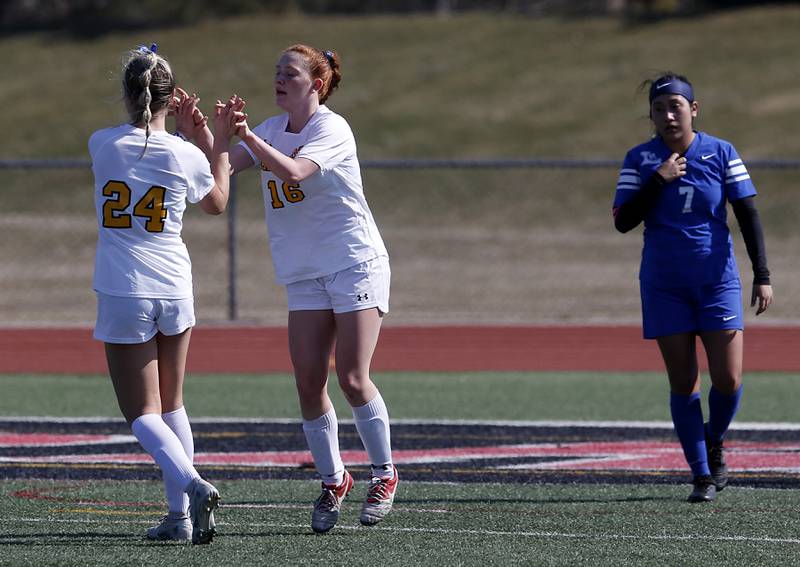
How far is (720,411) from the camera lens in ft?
24.4

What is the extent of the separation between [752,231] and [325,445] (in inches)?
95.9

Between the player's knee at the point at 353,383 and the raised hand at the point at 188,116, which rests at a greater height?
the raised hand at the point at 188,116

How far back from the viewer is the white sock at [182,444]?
5904 millimetres

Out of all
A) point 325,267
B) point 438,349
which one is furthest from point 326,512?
point 438,349

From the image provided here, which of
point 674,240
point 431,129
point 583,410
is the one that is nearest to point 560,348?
point 583,410

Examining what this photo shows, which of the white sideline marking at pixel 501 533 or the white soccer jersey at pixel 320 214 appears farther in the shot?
the white soccer jersey at pixel 320 214

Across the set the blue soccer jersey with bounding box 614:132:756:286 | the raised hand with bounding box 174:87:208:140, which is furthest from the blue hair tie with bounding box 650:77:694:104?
the raised hand with bounding box 174:87:208:140

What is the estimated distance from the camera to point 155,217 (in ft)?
18.9

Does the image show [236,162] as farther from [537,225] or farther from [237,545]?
[537,225]

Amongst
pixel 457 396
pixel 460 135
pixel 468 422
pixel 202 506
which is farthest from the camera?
pixel 460 135

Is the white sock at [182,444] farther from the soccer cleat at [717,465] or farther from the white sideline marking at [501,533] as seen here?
the soccer cleat at [717,465]

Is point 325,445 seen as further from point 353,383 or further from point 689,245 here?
point 689,245

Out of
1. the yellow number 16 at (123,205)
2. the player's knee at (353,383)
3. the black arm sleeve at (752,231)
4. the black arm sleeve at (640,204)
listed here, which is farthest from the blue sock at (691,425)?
the yellow number 16 at (123,205)

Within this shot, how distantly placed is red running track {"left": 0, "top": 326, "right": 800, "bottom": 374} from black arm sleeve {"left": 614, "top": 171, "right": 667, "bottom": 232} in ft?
21.0
